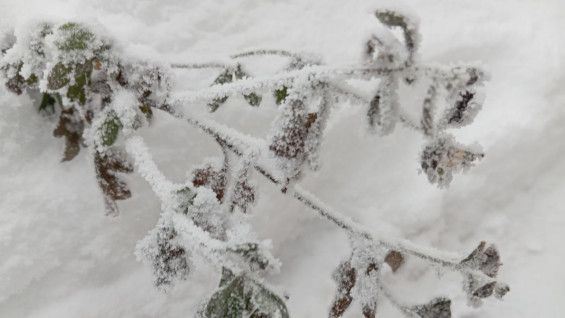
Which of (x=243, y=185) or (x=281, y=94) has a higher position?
(x=281, y=94)

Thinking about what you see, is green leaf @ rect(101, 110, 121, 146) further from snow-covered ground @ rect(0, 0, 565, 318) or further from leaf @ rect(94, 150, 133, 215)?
snow-covered ground @ rect(0, 0, 565, 318)

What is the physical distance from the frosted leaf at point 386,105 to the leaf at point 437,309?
1.24 feet

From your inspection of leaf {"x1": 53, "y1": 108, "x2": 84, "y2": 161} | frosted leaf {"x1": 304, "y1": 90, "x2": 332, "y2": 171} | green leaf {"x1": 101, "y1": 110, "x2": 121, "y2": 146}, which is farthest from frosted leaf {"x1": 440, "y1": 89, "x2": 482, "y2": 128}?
leaf {"x1": 53, "y1": 108, "x2": 84, "y2": 161}

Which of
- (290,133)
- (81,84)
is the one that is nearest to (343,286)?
(290,133)

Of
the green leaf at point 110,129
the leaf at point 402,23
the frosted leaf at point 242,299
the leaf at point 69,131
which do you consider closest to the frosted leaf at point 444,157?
the leaf at point 402,23

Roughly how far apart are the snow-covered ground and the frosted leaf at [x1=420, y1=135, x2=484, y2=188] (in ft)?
1.67

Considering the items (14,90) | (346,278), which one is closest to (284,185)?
(346,278)

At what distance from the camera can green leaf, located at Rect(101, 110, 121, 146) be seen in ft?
2.78

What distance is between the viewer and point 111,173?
3.01 ft

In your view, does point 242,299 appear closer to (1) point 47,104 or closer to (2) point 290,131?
(2) point 290,131

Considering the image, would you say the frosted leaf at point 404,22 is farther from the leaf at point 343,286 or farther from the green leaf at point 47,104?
A: the green leaf at point 47,104

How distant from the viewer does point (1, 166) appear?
38.4 inches

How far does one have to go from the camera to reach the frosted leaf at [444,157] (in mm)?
602

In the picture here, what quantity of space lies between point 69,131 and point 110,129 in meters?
0.20
